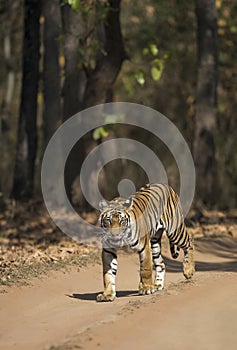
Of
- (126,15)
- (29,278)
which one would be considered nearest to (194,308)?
(29,278)

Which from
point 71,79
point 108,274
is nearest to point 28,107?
point 71,79

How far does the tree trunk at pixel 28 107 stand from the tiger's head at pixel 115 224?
12.3 m

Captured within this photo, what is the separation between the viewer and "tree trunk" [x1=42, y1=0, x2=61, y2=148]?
74.0 ft

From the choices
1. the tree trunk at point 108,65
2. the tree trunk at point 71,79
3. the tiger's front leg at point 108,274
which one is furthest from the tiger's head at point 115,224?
the tree trunk at point 71,79

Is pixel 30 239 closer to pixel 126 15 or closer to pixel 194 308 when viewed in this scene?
pixel 194 308

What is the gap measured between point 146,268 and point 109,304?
0.62 m

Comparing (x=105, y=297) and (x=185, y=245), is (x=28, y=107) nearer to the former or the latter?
(x=185, y=245)

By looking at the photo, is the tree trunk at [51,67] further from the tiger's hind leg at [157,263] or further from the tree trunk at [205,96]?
the tiger's hind leg at [157,263]

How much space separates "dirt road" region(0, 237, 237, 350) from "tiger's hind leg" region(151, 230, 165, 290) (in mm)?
169

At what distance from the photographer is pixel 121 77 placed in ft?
109

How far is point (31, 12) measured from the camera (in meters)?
22.6

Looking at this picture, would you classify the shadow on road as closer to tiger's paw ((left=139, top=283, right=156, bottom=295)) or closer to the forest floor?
the forest floor

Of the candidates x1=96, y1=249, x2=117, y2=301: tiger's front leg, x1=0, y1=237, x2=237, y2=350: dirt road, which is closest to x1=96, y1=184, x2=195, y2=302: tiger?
x1=96, y1=249, x2=117, y2=301: tiger's front leg

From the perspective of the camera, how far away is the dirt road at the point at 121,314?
29.0 ft
